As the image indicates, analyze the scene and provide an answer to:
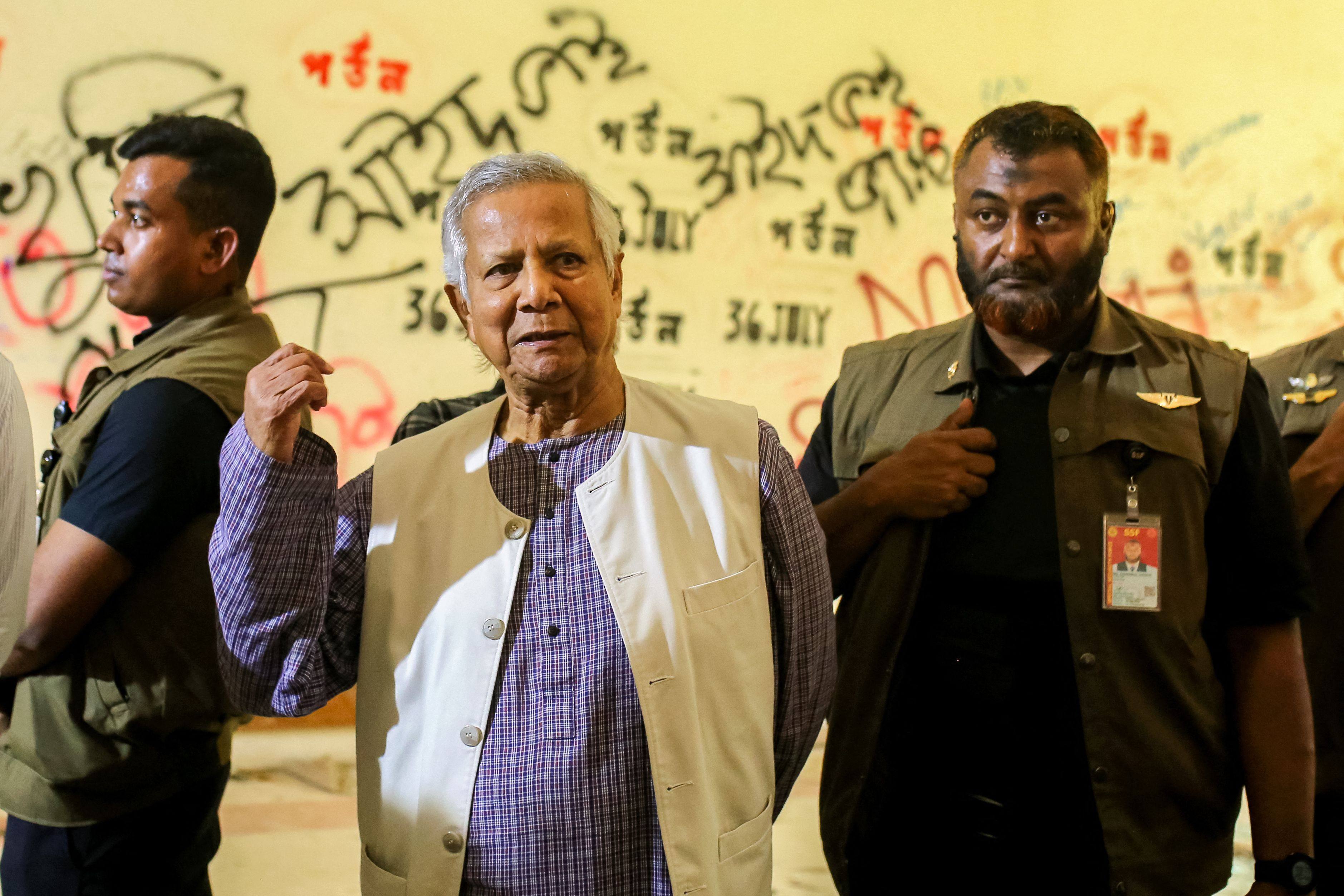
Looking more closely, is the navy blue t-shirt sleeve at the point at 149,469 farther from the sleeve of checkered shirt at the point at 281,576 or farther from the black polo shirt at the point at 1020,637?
the black polo shirt at the point at 1020,637

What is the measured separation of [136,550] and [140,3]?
260 cm

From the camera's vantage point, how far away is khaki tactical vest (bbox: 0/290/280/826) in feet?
5.90

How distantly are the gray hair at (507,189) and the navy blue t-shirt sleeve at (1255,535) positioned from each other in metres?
1.00

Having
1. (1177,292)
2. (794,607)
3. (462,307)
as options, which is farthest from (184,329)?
(1177,292)

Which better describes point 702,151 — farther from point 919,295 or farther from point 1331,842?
point 1331,842

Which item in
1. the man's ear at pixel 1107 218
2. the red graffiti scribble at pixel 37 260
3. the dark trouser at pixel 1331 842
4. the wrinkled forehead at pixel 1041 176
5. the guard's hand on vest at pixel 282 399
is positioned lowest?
the dark trouser at pixel 1331 842

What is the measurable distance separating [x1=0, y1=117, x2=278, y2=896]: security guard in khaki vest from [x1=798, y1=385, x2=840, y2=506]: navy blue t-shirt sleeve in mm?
1027

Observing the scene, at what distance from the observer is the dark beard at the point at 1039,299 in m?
1.66

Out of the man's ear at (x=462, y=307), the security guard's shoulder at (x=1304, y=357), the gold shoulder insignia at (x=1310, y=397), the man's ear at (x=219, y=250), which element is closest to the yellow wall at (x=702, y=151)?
the man's ear at (x=219, y=250)

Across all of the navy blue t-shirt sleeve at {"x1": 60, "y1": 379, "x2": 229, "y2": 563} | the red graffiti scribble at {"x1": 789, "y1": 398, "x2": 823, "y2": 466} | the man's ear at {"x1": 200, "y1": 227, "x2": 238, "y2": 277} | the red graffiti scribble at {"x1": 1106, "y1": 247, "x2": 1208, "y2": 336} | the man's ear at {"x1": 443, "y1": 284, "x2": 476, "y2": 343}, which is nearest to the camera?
the man's ear at {"x1": 443, "y1": 284, "x2": 476, "y2": 343}

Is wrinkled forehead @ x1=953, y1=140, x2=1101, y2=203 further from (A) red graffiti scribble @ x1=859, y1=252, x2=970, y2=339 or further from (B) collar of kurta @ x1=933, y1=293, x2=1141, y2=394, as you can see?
(A) red graffiti scribble @ x1=859, y1=252, x2=970, y2=339

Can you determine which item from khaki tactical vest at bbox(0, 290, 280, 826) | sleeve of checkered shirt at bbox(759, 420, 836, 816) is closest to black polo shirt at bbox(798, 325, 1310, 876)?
sleeve of checkered shirt at bbox(759, 420, 836, 816)

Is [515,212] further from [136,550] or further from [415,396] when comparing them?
[415,396]

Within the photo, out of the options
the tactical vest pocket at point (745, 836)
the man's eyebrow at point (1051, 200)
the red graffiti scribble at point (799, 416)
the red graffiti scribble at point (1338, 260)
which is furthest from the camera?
the red graffiti scribble at point (1338, 260)
